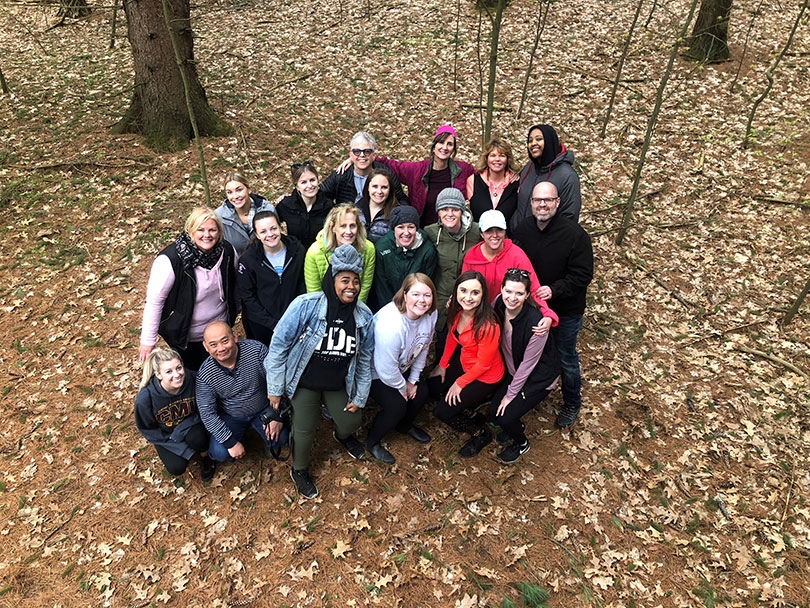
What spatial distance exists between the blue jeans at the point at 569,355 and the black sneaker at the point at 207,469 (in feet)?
12.2

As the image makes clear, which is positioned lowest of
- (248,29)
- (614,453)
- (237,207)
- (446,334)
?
(614,453)

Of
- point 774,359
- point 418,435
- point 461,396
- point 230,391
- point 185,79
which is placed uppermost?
point 185,79

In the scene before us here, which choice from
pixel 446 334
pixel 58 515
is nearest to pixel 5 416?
pixel 58 515

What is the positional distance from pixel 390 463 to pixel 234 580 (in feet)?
5.66

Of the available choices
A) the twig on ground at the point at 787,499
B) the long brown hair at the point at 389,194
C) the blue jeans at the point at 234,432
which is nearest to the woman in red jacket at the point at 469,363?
the long brown hair at the point at 389,194

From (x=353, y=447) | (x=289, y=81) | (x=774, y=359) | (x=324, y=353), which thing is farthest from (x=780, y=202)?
(x=289, y=81)

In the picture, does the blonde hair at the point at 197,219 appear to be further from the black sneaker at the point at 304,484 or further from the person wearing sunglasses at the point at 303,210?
the black sneaker at the point at 304,484

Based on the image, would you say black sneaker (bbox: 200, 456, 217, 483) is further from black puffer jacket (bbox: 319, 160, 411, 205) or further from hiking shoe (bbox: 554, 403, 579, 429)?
hiking shoe (bbox: 554, 403, 579, 429)

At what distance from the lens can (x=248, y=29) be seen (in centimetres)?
1402

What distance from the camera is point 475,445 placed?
201 inches

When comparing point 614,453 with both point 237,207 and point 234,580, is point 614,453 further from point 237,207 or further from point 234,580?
point 237,207

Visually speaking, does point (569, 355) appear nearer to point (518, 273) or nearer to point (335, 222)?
point (518, 273)

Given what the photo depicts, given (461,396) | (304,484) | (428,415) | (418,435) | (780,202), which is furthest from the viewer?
(780,202)

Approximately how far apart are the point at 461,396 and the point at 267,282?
2248 millimetres
